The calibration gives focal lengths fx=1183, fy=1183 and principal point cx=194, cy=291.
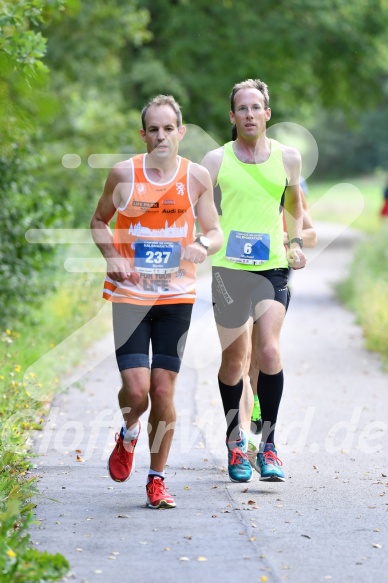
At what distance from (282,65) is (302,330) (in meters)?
16.0

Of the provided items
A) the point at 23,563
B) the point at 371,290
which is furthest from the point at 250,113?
the point at 371,290

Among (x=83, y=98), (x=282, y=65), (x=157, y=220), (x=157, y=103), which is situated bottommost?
(x=157, y=220)

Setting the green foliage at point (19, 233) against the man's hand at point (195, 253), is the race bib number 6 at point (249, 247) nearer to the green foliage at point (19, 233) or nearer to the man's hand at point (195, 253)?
the man's hand at point (195, 253)

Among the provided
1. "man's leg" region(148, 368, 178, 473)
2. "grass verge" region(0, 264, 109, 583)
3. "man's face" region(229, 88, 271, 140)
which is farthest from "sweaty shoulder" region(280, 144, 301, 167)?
"grass verge" region(0, 264, 109, 583)

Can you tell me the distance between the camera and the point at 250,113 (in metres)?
6.62

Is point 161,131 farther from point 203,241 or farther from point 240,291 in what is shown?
point 240,291

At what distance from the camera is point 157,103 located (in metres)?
6.02

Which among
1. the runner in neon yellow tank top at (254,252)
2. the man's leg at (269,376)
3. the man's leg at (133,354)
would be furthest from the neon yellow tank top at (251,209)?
the man's leg at (133,354)

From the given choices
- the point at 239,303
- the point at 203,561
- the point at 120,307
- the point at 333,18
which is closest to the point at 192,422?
the point at 239,303

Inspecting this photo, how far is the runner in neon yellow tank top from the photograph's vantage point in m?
6.62

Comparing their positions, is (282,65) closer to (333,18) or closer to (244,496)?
(333,18)

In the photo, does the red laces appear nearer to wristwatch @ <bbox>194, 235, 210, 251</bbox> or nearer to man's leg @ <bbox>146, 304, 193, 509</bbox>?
man's leg @ <bbox>146, 304, 193, 509</bbox>

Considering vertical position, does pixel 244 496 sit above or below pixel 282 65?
below

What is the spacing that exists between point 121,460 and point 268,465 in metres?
0.89
